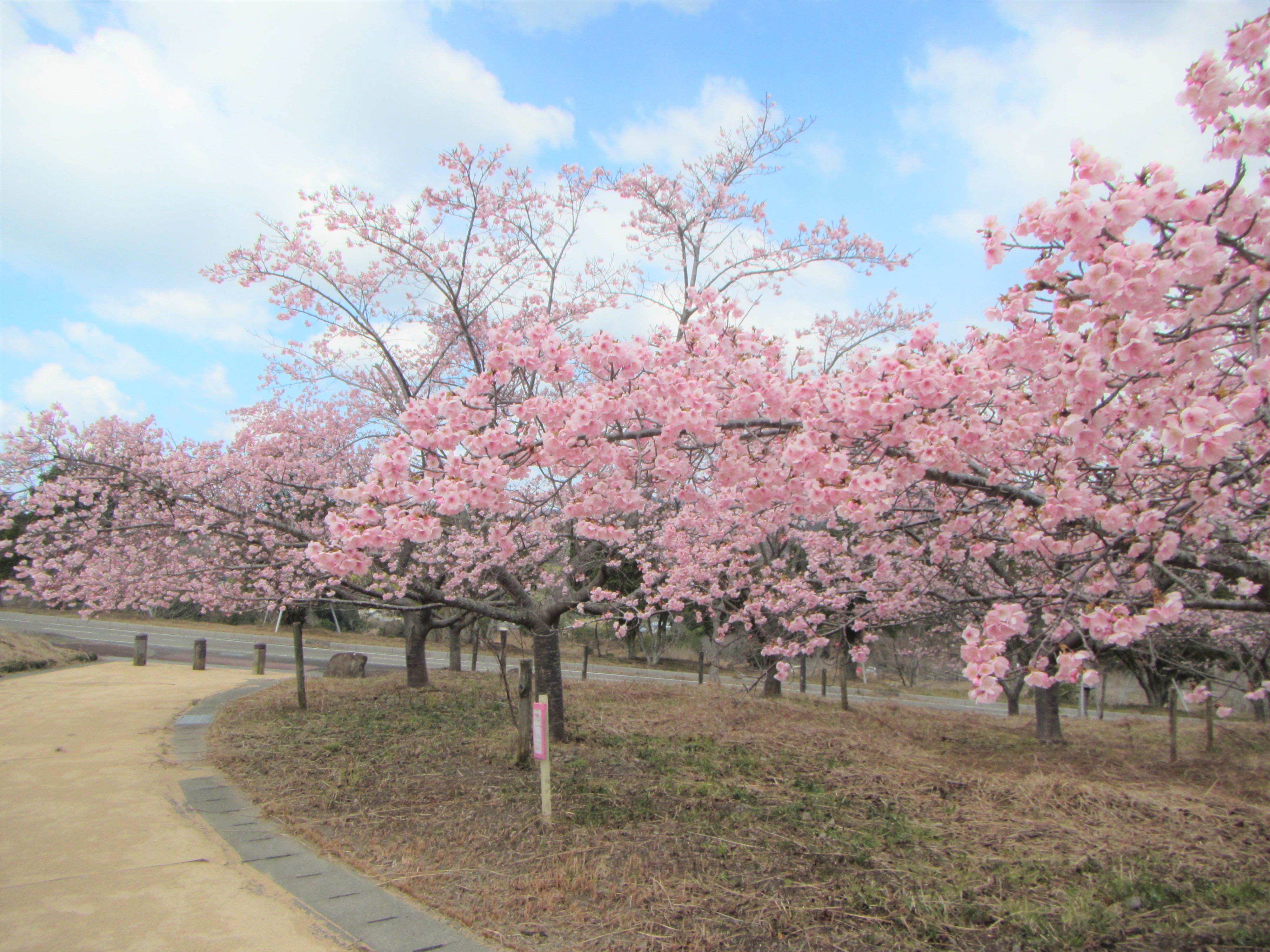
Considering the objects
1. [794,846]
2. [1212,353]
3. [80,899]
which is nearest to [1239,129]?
[1212,353]

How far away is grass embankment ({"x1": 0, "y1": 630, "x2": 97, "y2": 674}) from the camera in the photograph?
41.9 feet

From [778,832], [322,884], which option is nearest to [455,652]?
[778,832]

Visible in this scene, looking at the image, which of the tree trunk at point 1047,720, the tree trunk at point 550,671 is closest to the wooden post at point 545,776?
the tree trunk at point 550,671

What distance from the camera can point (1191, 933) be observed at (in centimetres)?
333

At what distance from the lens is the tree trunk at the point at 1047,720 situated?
30.9 feet

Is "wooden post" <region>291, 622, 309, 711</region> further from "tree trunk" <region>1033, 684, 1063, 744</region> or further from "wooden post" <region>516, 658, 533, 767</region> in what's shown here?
"tree trunk" <region>1033, 684, 1063, 744</region>

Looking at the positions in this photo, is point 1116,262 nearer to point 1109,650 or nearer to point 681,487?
point 681,487

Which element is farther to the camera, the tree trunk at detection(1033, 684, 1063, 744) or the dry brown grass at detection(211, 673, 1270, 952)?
the tree trunk at detection(1033, 684, 1063, 744)

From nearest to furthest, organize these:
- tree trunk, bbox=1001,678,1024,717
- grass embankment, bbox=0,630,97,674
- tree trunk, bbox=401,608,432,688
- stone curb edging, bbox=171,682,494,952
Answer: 1. stone curb edging, bbox=171,682,494,952
2. tree trunk, bbox=401,608,432,688
3. tree trunk, bbox=1001,678,1024,717
4. grass embankment, bbox=0,630,97,674

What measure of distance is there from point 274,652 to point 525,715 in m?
17.1

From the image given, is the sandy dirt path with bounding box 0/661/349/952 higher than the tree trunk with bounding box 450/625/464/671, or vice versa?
the sandy dirt path with bounding box 0/661/349/952

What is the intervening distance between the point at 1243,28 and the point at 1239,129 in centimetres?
34

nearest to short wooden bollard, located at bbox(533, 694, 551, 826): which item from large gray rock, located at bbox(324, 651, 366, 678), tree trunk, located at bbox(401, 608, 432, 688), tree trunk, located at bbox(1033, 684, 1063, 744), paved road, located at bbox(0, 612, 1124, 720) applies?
tree trunk, located at bbox(1033, 684, 1063, 744)

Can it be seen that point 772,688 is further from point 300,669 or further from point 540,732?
point 540,732
